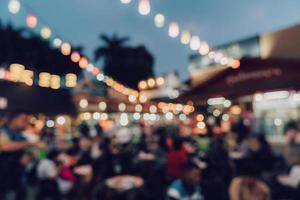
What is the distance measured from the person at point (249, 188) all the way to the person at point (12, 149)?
3.10 m

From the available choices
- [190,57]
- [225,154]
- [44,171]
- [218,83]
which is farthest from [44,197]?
[190,57]

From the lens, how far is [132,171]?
9.28 m

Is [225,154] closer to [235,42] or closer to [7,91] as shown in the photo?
[235,42]

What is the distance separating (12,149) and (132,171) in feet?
12.8

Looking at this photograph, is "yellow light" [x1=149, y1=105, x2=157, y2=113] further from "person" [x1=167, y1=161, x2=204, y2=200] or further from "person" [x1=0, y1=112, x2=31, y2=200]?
"person" [x1=167, y1=161, x2=204, y2=200]

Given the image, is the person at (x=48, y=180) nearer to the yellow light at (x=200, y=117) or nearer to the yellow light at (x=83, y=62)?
the yellow light at (x=83, y=62)

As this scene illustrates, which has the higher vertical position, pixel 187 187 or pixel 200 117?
pixel 200 117

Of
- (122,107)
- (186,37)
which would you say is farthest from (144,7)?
(122,107)

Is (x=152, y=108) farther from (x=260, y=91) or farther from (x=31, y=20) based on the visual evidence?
(x=31, y=20)

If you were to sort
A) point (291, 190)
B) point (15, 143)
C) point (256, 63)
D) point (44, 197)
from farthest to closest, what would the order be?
1. point (256, 63)
2. point (44, 197)
3. point (291, 190)
4. point (15, 143)

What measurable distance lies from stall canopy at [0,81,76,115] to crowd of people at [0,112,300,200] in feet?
44.8

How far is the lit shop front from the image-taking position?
13.3 meters

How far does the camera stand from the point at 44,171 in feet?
26.1

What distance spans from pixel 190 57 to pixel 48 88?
9.66 m
